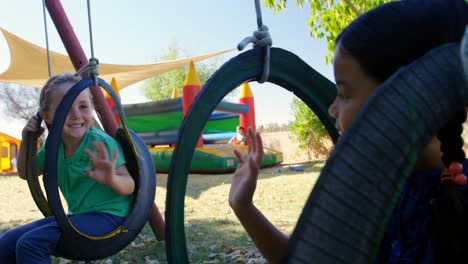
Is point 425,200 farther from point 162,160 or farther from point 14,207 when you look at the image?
point 162,160

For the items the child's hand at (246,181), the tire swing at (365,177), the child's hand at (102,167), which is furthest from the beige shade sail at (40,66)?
the tire swing at (365,177)

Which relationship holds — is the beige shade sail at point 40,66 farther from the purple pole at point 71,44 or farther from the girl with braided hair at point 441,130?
the girl with braided hair at point 441,130

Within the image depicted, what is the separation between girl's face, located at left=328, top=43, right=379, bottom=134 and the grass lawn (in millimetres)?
317

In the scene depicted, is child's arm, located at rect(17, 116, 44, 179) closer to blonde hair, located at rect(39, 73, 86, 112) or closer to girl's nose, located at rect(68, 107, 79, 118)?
blonde hair, located at rect(39, 73, 86, 112)

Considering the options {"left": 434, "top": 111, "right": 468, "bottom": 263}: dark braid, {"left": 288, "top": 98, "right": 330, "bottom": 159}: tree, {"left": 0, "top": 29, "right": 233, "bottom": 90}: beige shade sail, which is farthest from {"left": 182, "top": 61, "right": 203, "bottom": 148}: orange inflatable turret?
{"left": 434, "top": 111, "right": 468, "bottom": 263}: dark braid

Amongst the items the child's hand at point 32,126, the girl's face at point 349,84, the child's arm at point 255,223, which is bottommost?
the child's arm at point 255,223

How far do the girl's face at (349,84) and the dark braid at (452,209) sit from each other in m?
0.17

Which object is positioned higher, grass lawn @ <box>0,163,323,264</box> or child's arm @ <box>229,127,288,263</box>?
child's arm @ <box>229,127,288,263</box>

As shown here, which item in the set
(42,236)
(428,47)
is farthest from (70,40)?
(428,47)

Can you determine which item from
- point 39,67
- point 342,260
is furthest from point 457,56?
point 39,67

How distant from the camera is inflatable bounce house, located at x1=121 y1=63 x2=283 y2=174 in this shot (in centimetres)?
835

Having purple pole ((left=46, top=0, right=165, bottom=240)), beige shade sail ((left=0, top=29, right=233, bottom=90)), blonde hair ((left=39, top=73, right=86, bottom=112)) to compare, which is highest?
beige shade sail ((left=0, top=29, right=233, bottom=90))

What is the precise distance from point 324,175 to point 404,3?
482 millimetres

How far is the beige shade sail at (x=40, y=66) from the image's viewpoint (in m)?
9.62
